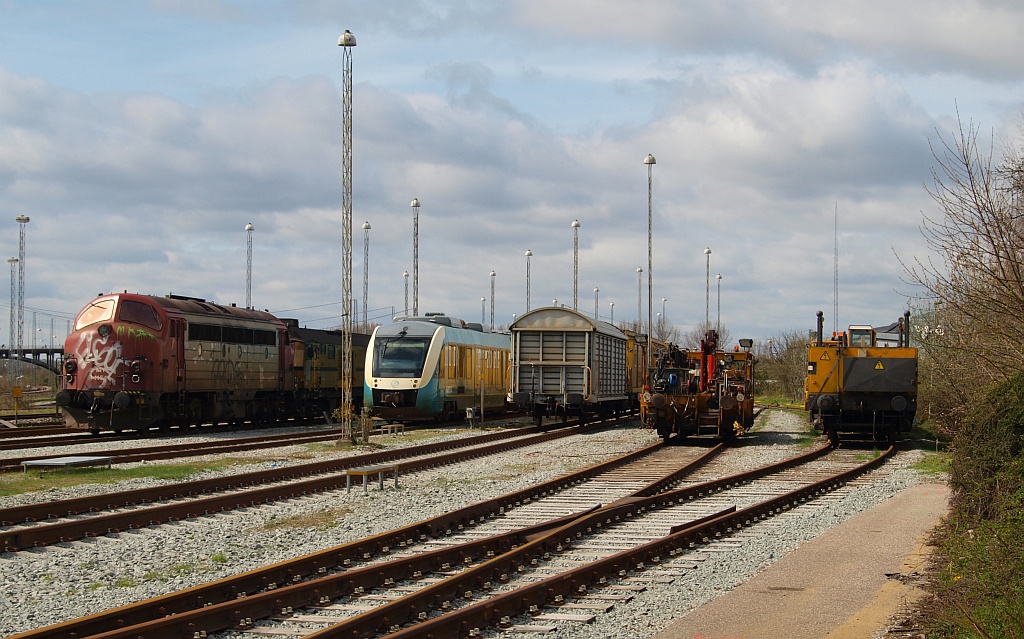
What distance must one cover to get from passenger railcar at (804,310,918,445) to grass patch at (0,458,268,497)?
13.3m

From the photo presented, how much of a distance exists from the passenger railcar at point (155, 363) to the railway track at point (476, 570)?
50.1 ft

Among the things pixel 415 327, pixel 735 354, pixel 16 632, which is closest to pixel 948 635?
pixel 16 632

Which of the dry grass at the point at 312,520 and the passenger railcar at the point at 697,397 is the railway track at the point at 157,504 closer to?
the dry grass at the point at 312,520

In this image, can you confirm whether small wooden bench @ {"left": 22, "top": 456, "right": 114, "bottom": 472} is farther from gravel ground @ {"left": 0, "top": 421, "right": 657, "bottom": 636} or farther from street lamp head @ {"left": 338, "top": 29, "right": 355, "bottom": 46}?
street lamp head @ {"left": 338, "top": 29, "right": 355, "bottom": 46}

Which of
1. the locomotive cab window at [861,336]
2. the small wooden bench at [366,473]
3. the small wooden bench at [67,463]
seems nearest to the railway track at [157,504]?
the small wooden bench at [366,473]

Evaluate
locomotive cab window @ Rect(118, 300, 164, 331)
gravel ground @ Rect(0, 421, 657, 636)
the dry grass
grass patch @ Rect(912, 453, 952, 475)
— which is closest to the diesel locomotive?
locomotive cab window @ Rect(118, 300, 164, 331)

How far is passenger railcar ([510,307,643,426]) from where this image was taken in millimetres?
29859

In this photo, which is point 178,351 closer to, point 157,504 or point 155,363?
point 155,363

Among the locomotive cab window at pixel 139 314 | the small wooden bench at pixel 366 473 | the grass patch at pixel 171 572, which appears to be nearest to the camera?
the grass patch at pixel 171 572

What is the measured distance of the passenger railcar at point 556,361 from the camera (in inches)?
1176

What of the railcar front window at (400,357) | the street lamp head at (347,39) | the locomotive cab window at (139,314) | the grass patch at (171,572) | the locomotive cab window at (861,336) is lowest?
the grass patch at (171,572)

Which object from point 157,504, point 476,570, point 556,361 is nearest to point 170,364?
point 556,361

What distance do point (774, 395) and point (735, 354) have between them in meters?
46.0

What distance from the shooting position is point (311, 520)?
12867mm
